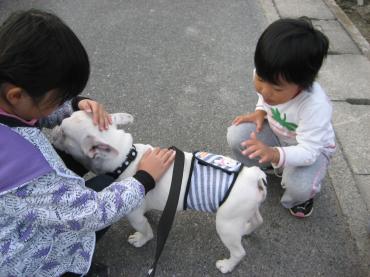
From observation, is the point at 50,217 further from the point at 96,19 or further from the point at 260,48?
the point at 96,19

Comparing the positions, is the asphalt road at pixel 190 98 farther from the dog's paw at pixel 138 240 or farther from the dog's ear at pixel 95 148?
the dog's ear at pixel 95 148

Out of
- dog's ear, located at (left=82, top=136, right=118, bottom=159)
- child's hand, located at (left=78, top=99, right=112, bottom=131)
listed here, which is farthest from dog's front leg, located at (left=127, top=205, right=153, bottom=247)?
child's hand, located at (left=78, top=99, right=112, bottom=131)

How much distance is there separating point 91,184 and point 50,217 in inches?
18.7

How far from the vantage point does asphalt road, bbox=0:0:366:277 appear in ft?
7.30

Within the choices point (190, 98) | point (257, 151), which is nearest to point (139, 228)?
point (257, 151)

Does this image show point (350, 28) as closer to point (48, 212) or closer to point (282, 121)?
point (282, 121)

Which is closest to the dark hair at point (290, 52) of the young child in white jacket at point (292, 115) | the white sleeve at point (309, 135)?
the young child in white jacket at point (292, 115)

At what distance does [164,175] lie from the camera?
6.32 ft

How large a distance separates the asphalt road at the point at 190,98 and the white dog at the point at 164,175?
31 cm

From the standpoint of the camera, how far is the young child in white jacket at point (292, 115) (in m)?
1.89

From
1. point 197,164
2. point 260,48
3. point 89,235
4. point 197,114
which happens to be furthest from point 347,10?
point 89,235

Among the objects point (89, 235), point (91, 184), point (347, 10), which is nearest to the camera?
point (89, 235)

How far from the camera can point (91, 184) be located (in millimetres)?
2002

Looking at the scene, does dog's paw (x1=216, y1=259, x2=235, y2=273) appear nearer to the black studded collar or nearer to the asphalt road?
the asphalt road
